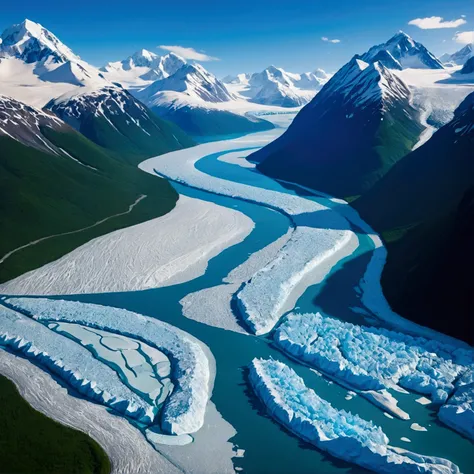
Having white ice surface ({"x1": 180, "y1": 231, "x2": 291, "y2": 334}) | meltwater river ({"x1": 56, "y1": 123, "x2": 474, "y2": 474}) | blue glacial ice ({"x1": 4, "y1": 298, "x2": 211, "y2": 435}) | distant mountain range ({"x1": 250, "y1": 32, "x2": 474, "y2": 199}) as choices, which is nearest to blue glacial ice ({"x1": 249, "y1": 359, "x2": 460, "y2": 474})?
meltwater river ({"x1": 56, "y1": 123, "x2": 474, "y2": 474})

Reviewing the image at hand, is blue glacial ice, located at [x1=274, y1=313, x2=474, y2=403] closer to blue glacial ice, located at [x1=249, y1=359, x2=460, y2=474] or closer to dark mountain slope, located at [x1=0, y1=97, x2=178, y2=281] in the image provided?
blue glacial ice, located at [x1=249, y1=359, x2=460, y2=474]

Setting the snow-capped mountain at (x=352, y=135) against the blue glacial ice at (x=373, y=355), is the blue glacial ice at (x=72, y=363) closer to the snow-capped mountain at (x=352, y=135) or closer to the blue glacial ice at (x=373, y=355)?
the blue glacial ice at (x=373, y=355)

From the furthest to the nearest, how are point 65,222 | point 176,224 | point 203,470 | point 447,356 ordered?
point 176,224 < point 65,222 < point 447,356 < point 203,470

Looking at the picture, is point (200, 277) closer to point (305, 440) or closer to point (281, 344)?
point (281, 344)

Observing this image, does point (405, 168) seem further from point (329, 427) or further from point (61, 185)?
point (329, 427)

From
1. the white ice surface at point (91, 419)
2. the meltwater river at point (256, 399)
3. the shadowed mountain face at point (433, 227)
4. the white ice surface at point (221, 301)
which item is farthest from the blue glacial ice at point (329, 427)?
the shadowed mountain face at point (433, 227)

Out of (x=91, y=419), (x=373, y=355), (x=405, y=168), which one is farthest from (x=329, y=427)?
(x=405, y=168)

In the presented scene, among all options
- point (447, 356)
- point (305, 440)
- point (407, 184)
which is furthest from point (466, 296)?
point (407, 184)
